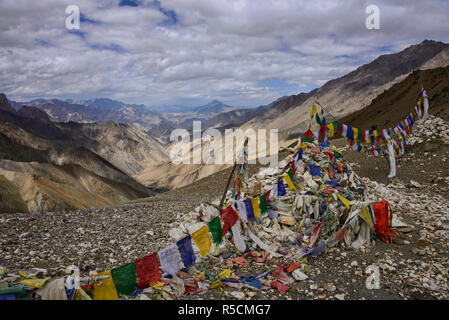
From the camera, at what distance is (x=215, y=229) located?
572cm

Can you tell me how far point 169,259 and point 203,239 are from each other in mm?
769

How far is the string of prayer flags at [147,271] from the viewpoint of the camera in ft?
15.4

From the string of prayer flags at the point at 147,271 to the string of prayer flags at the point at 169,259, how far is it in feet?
0.33

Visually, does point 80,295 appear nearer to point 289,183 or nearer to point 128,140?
point 289,183

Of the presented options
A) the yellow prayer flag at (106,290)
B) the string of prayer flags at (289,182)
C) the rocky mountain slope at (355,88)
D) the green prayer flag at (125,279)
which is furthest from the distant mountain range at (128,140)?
the yellow prayer flag at (106,290)

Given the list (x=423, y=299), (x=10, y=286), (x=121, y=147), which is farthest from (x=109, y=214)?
(x=121, y=147)

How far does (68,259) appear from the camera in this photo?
6133 mm

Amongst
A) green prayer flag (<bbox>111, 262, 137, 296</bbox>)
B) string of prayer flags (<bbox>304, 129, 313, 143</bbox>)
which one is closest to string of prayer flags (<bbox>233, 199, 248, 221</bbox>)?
green prayer flag (<bbox>111, 262, 137, 296</bbox>)

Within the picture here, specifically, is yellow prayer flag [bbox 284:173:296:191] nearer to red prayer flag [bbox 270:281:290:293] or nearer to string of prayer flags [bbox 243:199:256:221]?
string of prayer flags [bbox 243:199:256:221]

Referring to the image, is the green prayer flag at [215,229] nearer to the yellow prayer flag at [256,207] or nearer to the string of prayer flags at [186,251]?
the string of prayer flags at [186,251]

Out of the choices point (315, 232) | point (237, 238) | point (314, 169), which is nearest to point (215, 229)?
point (237, 238)

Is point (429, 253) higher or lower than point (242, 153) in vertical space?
Result: lower
